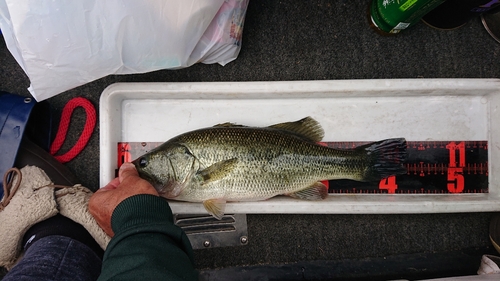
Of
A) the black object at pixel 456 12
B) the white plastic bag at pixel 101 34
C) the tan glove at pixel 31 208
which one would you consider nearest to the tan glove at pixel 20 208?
the tan glove at pixel 31 208

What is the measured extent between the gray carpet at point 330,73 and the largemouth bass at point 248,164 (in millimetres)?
375

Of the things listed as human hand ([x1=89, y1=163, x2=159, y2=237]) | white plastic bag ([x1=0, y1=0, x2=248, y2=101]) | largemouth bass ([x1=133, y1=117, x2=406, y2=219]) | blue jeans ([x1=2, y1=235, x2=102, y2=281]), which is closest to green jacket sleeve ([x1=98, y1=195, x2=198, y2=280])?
human hand ([x1=89, y1=163, x2=159, y2=237])

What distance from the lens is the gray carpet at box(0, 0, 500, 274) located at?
1657 mm

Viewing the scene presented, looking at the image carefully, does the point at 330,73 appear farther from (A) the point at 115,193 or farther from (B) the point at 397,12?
(A) the point at 115,193

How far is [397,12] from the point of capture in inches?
56.1

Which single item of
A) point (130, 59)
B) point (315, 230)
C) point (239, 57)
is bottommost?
point (315, 230)

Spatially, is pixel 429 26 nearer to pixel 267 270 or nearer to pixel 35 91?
pixel 267 270

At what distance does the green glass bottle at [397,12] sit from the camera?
1.32 m

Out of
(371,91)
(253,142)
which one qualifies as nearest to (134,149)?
(253,142)

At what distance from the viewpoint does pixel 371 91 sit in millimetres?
1517

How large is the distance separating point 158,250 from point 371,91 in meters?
1.12

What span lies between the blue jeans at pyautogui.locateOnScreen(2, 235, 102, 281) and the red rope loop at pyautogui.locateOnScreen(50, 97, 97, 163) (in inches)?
16.7

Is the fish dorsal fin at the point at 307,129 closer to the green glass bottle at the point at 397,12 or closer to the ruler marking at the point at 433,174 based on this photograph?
the ruler marking at the point at 433,174

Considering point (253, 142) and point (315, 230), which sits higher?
point (253, 142)
